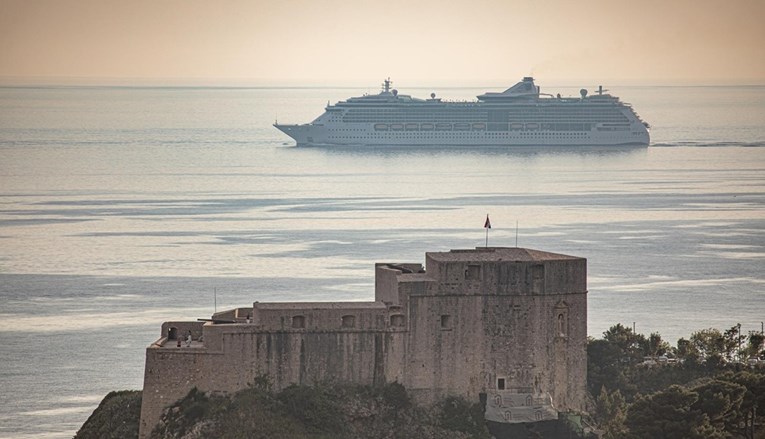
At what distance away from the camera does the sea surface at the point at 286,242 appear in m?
75.2

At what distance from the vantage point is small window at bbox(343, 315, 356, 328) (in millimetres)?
50562

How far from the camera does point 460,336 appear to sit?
2013 inches

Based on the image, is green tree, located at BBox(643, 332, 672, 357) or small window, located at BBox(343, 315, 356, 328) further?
green tree, located at BBox(643, 332, 672, 357)

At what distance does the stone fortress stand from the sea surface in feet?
39.6

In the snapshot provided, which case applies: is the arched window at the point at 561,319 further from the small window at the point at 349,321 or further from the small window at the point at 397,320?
the small window at the point at 349,321

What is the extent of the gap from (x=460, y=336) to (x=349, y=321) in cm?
287

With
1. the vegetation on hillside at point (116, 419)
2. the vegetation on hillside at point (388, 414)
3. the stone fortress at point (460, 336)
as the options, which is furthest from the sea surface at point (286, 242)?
the stone fortress at point (460, 336)

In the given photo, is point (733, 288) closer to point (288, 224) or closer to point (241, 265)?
point (241, 265)

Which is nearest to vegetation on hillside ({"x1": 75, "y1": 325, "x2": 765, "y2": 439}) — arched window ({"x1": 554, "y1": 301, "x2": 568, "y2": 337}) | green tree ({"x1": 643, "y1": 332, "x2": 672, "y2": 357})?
arched window ({"x1": 554, "y1": 301, "x2": 568, "y2": 337})

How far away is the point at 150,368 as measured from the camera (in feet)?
163

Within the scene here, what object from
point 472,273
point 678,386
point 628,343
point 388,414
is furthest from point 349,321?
point 628,343

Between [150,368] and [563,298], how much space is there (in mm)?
10531

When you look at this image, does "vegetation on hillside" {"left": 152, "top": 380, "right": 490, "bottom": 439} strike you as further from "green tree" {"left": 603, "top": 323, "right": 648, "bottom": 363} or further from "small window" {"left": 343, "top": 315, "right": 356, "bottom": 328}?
"green tree" {"left": 603, "top": 323, "right": 648, "bottom": 363}

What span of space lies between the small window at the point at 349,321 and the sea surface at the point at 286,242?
1267 centimetres
